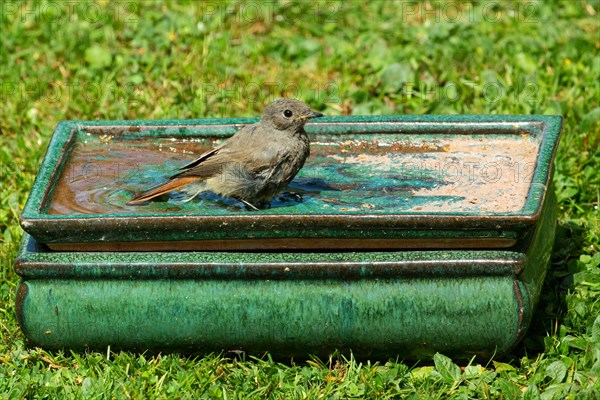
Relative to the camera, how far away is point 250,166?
191 inches

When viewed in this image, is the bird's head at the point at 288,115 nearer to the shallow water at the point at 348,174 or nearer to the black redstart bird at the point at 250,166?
the black redstart bird at the point at 250,166

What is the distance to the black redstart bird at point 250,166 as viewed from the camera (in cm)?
482

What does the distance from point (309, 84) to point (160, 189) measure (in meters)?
2.85

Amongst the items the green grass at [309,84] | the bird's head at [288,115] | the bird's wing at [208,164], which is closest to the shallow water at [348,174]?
the bird's wing at [208,164]

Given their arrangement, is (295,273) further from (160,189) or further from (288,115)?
(288,115)

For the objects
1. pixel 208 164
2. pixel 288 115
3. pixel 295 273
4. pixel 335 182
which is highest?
pixel 288 115

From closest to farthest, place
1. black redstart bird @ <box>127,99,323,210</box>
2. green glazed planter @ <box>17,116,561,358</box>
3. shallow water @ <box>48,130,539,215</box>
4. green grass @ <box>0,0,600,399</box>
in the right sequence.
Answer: green glazed planter @ <box>17,116,561,358</box> < green grass @ <box>0,0,600,399</box> < shallow water @ <box>48,130,539,215</box> < black redstart bird @ <box>127,99,323,210</box>

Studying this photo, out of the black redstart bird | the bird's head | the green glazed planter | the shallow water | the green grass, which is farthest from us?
the bird's head

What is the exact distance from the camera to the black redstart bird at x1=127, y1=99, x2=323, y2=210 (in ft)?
15.8

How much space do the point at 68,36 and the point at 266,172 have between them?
3.60 metres

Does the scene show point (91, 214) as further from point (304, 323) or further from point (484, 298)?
point (484, 298)

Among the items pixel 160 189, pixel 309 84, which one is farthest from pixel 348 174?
pixel 309 84

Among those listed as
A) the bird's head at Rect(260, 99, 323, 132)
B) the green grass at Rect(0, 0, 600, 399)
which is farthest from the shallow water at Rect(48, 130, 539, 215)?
the green grass at Rect(0, 0, 600, 399)

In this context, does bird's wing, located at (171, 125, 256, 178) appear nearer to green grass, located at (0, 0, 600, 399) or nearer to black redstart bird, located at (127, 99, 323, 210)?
black redstart bird, located at (127, 99, 323, 210)
